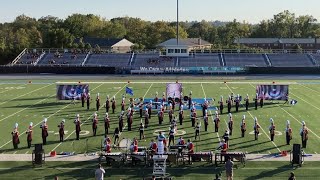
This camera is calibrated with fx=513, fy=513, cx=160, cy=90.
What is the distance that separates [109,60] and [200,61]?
10.3m

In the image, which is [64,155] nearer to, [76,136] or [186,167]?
[76,136]

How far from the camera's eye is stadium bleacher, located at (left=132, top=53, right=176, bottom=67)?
2174 inches

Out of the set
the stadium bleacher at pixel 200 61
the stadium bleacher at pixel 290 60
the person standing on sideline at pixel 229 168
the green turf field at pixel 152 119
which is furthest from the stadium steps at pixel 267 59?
the person standing on sideline at pixel 229 168

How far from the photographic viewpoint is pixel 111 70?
5253 cm

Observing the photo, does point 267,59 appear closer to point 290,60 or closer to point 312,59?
point 290,60

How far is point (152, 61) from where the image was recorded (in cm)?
5631

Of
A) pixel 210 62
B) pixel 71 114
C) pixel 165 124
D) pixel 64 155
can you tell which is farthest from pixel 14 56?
pixel 64 155

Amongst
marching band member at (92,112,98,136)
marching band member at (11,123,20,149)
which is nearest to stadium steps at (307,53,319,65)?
marching band member at (92,112,98,136)

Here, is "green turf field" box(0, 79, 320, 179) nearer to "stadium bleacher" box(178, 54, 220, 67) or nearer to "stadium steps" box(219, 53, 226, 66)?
"stadium bleacher" box(178, 54, 220, 67)

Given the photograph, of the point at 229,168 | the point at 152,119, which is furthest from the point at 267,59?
the point at 229,168

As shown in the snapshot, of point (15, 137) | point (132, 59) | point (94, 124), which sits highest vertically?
point (132, 59)

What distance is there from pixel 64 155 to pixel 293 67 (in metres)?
39.1

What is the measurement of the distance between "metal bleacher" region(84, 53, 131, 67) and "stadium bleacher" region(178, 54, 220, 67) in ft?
20.9

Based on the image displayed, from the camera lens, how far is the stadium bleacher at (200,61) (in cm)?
5506
